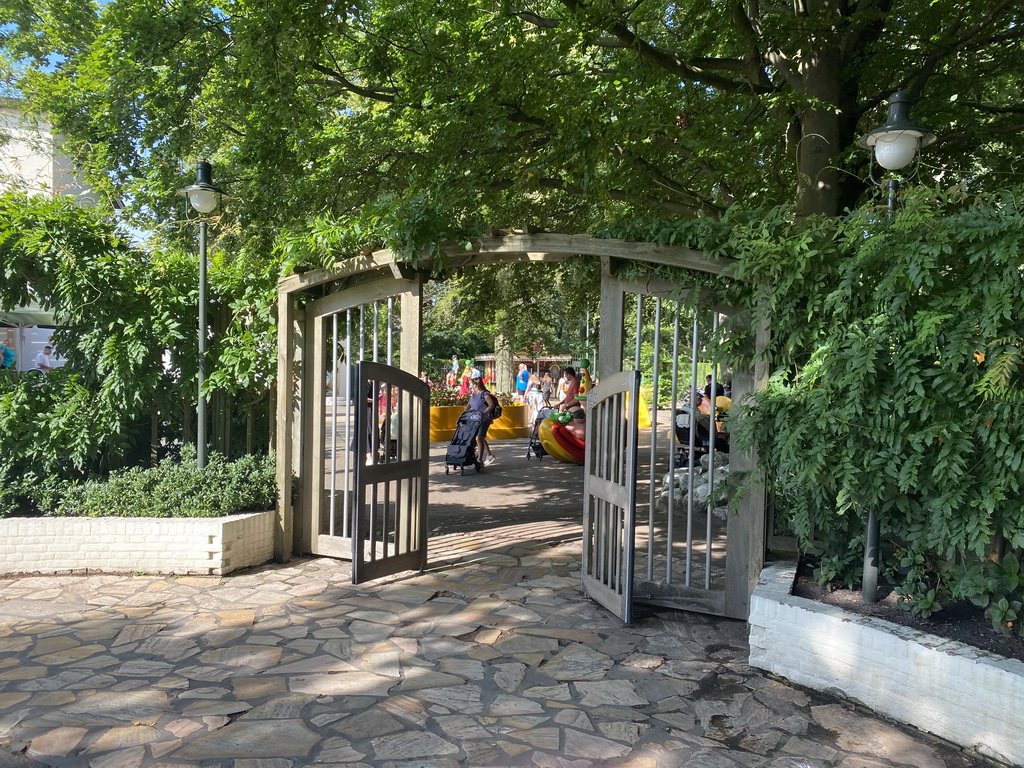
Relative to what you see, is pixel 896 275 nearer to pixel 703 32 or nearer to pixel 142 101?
pixel 703 32

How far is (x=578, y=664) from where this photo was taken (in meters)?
4.57

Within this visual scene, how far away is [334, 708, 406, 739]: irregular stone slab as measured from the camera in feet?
11.9

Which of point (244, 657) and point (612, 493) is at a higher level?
point (612, 493)

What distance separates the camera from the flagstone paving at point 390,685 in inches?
137

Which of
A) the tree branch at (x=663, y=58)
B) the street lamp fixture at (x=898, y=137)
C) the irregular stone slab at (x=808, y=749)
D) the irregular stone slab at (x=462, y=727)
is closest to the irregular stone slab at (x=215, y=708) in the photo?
the irregular stone slab at (x=462, y=727)

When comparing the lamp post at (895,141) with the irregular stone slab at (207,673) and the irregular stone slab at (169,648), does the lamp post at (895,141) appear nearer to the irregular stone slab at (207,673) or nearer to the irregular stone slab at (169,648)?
the irregular stone slab at (207,673)

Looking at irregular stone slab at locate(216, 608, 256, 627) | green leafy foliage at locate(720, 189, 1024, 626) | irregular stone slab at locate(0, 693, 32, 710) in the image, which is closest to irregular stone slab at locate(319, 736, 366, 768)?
irregular stone slab at locate(0, 693, 32, 710)

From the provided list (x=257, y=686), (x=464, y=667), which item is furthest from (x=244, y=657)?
(x=464, y=667)

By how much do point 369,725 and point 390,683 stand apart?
1.69ft

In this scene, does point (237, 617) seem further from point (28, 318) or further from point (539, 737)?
point (28, 318)

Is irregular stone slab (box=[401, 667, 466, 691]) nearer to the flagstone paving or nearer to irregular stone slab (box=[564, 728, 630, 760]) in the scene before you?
the flagstone paving

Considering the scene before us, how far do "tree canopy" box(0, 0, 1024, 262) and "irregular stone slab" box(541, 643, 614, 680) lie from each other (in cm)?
323

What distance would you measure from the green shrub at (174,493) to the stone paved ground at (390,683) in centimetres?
60

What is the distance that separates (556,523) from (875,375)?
17.2 feet
